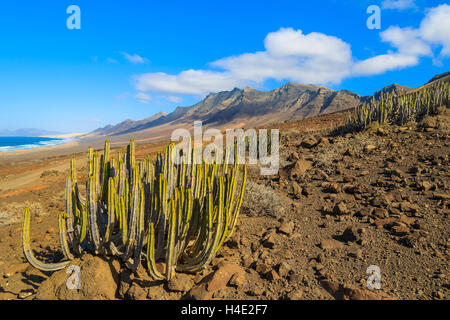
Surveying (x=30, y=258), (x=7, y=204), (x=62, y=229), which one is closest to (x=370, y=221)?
(x=62, y=229)

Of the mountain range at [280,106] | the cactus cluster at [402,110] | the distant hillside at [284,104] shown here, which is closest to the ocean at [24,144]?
the mountain range at [280,106]

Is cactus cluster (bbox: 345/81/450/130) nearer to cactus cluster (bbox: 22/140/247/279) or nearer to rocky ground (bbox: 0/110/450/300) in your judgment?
rocky ground (bbox: 0/110/450/300)

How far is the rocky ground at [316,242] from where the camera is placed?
287 cm

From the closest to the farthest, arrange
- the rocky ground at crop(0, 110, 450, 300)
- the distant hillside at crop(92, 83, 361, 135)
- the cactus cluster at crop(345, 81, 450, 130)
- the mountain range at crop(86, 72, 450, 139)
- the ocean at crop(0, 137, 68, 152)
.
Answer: the rocky ground at crop(0, 110, 450, 300)
the cactus cluster at crop(345, 81, 450, 130)
the ocean at crop(0, 137, 68, 152)
the mountain range at crop(86, 72, 450, 139)
the distant hillside at crop(92, 83, 361, 135)

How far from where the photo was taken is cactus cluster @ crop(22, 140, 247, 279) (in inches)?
118

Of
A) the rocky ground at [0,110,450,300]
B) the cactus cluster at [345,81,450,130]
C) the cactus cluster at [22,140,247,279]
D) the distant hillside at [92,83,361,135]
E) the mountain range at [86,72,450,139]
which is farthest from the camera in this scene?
the distant hillside at [92,83,361,135]

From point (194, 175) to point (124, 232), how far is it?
4.01 feet

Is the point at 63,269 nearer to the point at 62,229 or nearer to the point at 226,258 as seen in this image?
the point at 62,229

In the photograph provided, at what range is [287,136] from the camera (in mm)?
11352

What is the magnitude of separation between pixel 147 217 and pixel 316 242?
98.2 inches

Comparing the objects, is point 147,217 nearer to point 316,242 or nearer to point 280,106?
point 316,242

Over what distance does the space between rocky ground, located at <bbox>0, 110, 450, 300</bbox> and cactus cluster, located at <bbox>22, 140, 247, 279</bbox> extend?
0.22 m

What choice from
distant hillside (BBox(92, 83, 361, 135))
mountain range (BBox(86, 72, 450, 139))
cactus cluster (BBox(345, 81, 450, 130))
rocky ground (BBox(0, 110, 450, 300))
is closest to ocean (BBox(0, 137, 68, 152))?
mountain range (BBox(86, 72, 450, 139))

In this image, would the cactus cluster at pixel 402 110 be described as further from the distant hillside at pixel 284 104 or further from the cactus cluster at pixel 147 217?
the distant hillside at pixel 284 104
